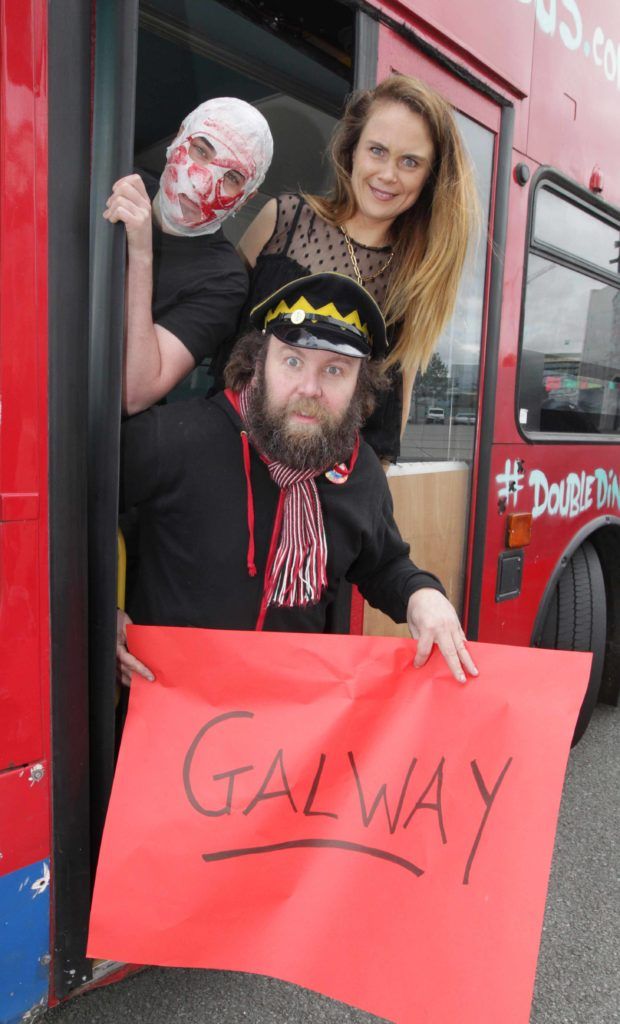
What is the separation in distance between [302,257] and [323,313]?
37 cm

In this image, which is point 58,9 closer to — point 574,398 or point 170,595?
point 170,595

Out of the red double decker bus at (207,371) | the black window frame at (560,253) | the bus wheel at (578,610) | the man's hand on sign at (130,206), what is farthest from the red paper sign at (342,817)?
the bus wheel at (578,610)

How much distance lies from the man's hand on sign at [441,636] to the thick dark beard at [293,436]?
372mm

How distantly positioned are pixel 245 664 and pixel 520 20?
2193mm

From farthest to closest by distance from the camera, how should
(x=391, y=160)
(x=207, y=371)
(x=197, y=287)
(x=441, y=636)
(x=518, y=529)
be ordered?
(x=518, y=529)
(x=207, y=371)
(x=391, y=160)
(x=197, y=287)
(x=441, y=636)

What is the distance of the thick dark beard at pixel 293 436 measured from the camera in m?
1.55

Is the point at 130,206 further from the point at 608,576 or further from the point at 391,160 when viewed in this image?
the point at 608,576

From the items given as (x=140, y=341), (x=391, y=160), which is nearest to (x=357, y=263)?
(x=391, y=160)

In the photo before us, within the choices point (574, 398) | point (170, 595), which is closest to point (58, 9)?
point (170, 595)

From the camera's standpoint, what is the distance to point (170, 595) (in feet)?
5.23

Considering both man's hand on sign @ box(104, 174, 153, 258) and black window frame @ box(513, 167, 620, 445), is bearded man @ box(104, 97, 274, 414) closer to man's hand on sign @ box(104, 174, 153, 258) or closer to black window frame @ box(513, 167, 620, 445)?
man's hand on sign @ box(104, 174, 153, 258)

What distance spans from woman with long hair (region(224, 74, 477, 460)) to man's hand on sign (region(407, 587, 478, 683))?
635mm

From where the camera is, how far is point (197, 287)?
5.13 feet

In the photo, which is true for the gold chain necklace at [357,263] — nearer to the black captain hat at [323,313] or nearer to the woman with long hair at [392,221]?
the woman with long hair at [392,221]
